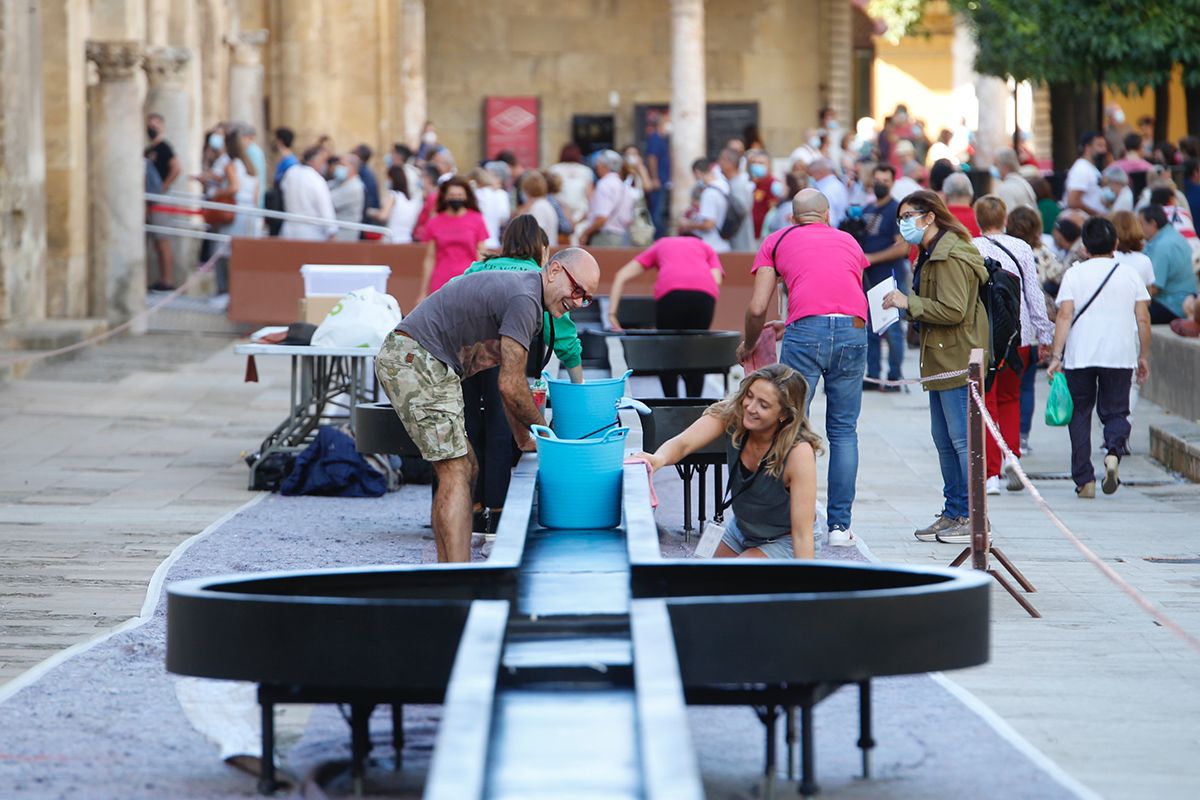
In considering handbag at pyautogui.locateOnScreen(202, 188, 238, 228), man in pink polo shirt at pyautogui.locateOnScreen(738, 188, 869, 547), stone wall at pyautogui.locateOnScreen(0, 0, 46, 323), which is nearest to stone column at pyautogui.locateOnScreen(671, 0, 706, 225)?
handbag at pyautogui.locateOnScreen(202, 188, 238, 228)

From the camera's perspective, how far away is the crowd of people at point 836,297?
812 cm

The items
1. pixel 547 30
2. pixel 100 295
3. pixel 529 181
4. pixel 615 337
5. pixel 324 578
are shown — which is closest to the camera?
pixel 324 578

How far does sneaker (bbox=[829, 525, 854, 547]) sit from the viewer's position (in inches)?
399

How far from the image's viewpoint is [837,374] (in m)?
10.3

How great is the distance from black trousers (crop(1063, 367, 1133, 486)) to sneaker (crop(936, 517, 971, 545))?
2.04m

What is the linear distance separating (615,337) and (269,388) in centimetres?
515

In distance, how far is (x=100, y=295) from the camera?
22.1m

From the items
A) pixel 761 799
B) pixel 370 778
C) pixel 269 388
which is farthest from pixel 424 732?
pixel 269 388

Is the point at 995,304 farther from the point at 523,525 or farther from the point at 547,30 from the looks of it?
the point at 547,30

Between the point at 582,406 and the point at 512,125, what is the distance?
36139mm

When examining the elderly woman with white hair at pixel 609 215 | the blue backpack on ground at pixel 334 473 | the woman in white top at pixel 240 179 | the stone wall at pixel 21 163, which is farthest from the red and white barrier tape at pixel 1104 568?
the woman in white top at pixel 240 179

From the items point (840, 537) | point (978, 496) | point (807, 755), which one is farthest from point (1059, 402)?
point (807, 755)

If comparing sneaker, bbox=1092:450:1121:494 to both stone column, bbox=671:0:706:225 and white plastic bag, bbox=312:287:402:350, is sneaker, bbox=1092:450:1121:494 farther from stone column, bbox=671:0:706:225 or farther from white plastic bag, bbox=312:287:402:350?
stone column, bbox=671:0:706:225

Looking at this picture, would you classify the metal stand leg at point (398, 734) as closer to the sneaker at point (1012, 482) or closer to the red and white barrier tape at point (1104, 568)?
the red and white barrier tape at point (1104, 568)
